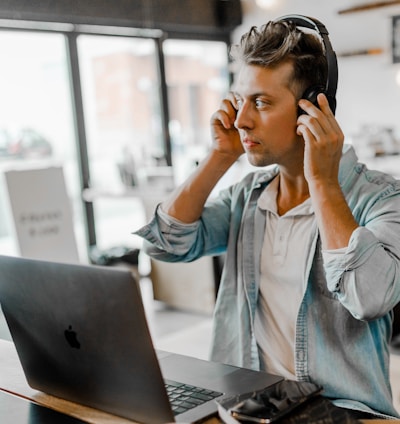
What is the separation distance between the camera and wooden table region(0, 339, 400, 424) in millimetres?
1027

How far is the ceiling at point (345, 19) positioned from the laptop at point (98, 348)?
456cm

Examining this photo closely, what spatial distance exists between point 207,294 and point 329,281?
3079 millimetres

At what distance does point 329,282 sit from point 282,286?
0.78 ft

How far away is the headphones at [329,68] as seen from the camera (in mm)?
1379

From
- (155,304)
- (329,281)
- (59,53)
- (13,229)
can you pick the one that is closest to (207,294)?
(155,304)

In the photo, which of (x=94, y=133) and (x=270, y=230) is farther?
(x=94, y=133)

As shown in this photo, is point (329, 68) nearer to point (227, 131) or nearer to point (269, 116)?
point (269, 116)

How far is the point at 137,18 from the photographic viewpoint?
5.21 m

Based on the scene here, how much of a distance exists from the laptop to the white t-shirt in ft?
0.94

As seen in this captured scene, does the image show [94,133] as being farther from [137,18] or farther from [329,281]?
[329,281]

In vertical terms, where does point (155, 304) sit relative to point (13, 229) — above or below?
below

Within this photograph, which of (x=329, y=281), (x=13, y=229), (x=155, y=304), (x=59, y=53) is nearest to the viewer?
(x=329, y=281)

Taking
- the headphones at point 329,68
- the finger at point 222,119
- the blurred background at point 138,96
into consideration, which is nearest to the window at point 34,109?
the blurred background at point 138,96

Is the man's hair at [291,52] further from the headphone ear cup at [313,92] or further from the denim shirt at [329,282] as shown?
the denim shirt at [329,282]
